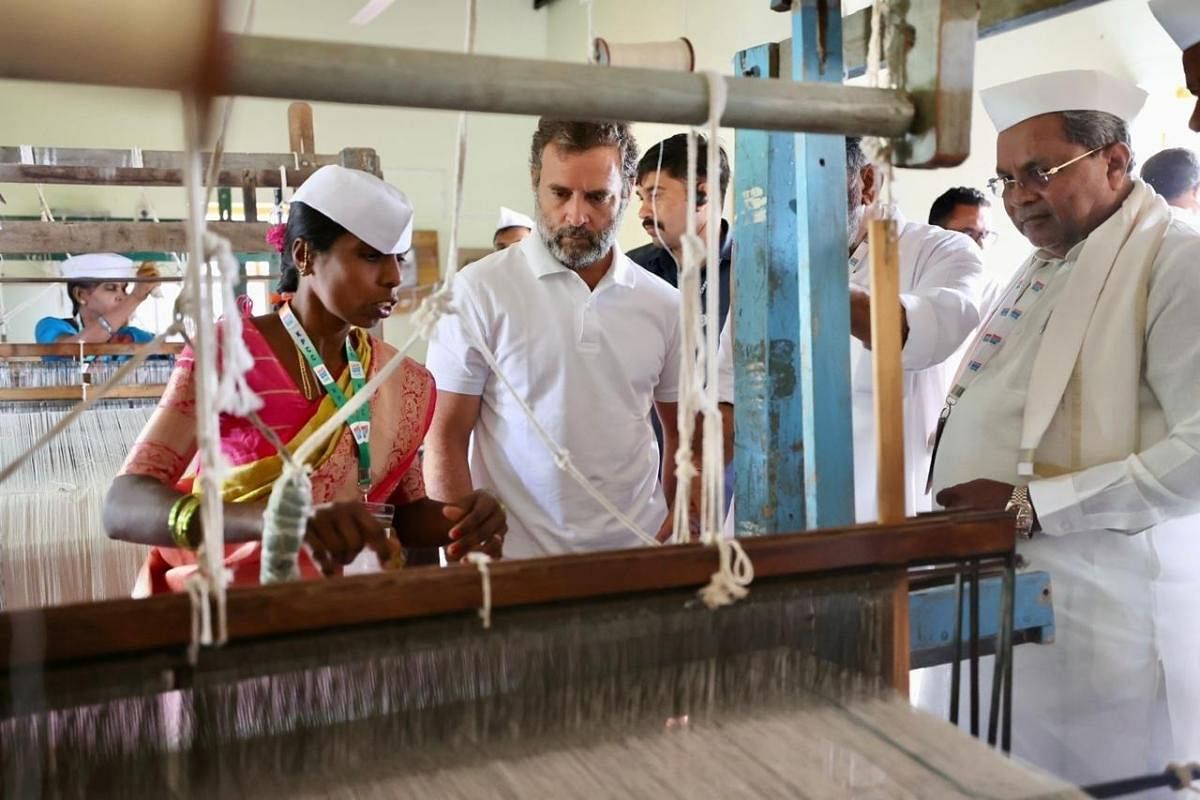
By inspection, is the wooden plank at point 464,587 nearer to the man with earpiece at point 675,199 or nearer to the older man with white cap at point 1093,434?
the older man with white cap at point 1093,434

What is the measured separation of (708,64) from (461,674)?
17.5 feet

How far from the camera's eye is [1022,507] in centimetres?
167

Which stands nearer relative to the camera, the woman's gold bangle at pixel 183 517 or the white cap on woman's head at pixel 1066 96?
the woman's gold bangle at pixel 183 517

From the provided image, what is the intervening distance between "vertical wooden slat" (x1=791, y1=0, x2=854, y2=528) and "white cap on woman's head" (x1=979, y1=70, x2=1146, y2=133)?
2.24 ft

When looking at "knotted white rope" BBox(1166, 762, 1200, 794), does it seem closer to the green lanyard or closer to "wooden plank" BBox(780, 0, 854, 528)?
"wooden plank" BBox(780, 0, 854, 528)

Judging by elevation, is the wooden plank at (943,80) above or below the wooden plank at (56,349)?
above

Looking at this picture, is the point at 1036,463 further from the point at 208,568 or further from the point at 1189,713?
Result: the point at 208,568

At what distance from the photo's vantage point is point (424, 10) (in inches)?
298

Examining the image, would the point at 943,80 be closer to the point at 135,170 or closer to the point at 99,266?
the point at 135,170

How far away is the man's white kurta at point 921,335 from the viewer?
76.0 inches

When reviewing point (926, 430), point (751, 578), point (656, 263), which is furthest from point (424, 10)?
point (751, 578)

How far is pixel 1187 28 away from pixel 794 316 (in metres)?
0.81

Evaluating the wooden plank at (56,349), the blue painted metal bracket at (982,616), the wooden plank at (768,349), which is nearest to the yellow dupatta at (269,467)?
the wooden plank at (768,349)

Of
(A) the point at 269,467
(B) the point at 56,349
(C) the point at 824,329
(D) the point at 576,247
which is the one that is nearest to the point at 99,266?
(B) the point at 56,349
